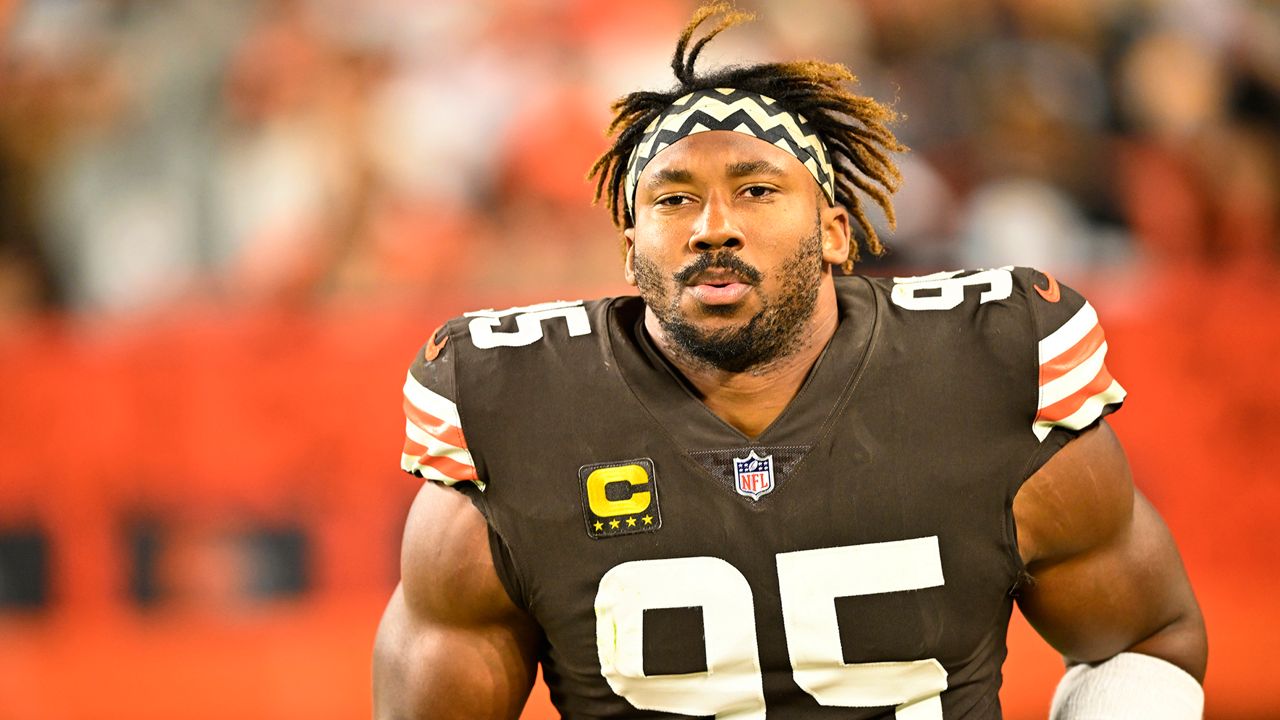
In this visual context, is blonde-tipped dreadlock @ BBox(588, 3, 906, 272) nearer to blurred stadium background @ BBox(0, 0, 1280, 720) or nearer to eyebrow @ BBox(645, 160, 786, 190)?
eyebrow @ BBox(645, 160, 786, 190)

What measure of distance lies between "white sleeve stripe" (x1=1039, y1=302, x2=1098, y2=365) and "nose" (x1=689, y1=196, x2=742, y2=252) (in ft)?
1.10

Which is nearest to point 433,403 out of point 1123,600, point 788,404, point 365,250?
point 788,404

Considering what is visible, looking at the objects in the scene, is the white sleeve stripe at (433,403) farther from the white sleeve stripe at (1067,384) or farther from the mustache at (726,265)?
the white sleeve stripe at (1067,384)

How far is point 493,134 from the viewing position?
347 centimetres

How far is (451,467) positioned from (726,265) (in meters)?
0.35

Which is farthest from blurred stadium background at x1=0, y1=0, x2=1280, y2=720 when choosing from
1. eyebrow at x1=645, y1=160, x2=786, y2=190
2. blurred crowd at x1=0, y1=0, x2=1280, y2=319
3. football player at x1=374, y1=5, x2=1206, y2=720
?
eyebrow at x1=645, y1=160, x2=786, y2=190

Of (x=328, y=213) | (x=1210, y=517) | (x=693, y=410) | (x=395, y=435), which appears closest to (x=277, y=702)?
(x=395, y=435)

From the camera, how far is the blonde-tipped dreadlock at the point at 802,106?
1583mm

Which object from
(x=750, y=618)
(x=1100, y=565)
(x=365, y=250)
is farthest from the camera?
(x=365, y=250)

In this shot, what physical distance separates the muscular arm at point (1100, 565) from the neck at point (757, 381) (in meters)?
0.26

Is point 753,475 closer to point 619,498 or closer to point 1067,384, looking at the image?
point 619,498

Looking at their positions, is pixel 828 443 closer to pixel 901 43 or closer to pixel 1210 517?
pixel 1210 517

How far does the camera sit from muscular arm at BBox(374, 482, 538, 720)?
1493mm

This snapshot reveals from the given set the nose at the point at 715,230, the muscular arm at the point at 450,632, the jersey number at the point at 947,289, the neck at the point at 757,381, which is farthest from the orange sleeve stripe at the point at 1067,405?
the muscular arm at the point at 450,632
